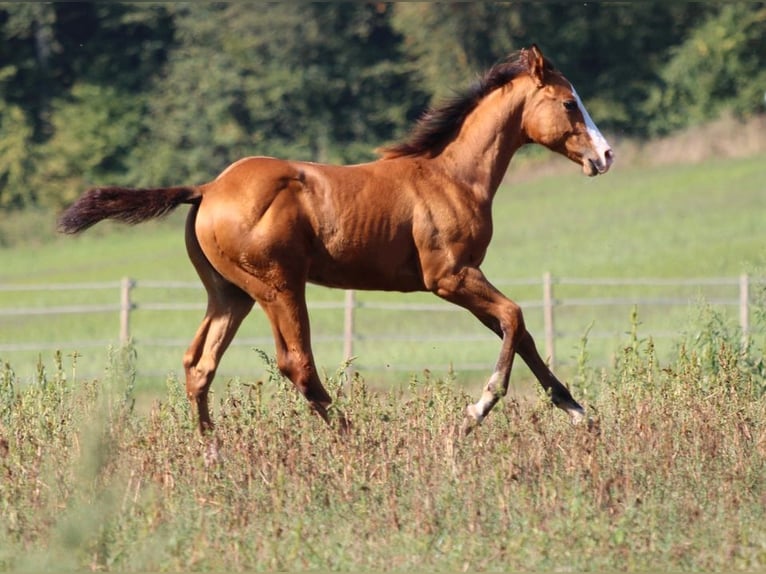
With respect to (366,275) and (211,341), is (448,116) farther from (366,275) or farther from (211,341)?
(211,341)

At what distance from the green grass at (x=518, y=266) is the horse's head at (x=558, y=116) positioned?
8.60 m

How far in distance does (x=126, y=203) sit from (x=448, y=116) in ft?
7.50

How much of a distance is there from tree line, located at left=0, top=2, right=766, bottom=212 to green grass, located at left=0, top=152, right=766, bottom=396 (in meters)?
6.97

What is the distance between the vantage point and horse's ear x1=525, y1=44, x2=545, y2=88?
Answer: 9.48 meters

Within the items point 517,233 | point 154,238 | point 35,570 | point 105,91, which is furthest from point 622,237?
point 35,570

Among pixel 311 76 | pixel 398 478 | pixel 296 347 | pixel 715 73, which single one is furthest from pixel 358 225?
pixel 311 76

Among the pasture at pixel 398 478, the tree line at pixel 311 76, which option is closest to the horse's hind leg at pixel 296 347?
the pasture at pixel 398 478

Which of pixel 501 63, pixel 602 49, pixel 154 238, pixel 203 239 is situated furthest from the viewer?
pixel 602 49

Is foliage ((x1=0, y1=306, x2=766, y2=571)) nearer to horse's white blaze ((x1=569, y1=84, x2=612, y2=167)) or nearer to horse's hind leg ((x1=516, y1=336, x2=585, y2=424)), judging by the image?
horse's hind leg ((x1=516, y1=336, x2=585, y2=424))

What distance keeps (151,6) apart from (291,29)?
6.53 m

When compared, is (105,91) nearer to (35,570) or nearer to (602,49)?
(602,49)

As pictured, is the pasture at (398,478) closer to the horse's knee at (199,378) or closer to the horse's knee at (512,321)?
the horse's knee at (199,378)

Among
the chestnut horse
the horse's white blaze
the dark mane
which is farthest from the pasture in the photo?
the dark mane

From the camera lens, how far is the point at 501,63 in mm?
9922
